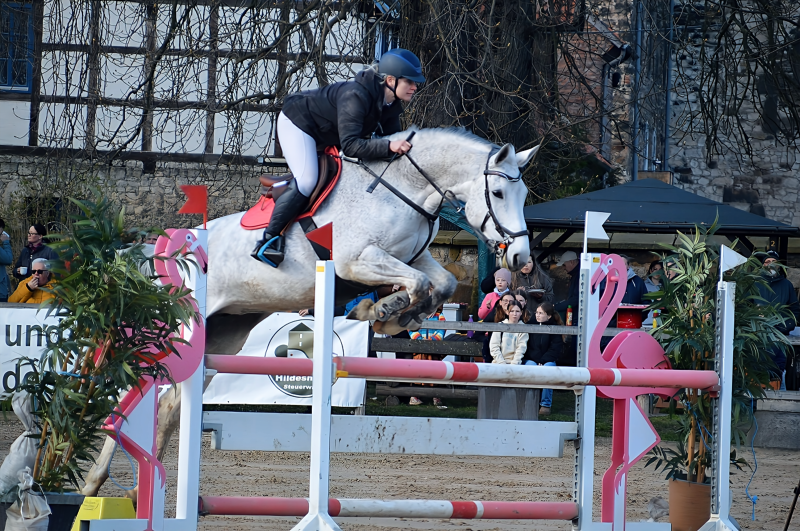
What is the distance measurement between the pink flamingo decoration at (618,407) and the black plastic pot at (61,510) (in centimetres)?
180

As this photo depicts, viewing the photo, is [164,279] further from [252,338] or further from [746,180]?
[746,180]

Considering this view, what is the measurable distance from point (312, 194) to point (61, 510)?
157cm

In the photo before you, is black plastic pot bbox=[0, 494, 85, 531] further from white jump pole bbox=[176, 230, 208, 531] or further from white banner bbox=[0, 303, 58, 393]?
white banner bbox=[0, 303, 58, 393]

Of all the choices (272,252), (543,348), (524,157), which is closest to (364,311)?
(272,252)

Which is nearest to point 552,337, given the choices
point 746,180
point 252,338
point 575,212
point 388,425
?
point 575,212

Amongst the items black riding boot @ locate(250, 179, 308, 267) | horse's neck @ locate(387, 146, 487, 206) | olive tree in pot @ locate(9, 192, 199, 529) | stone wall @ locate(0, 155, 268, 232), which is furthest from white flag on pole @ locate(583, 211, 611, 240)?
stone wall @ locate(0, 155, 268, 232)

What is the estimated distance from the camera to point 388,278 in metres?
3.67

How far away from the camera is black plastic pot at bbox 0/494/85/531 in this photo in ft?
9.25

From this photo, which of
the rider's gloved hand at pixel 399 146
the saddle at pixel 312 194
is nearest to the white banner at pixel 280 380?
the saddle at pixel 312 194

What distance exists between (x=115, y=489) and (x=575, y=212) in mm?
5399

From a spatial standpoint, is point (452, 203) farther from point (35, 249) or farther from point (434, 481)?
point (35, 249)

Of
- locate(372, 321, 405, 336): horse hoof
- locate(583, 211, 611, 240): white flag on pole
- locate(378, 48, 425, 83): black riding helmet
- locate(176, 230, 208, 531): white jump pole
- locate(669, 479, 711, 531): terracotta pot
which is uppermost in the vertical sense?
locate(378, 48, 425, 83): black riding helmet

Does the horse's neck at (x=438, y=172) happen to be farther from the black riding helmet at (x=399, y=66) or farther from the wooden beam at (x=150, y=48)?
the wooden beam at (x=150, y=48)

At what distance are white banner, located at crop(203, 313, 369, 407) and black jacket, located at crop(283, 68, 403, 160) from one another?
10.6 feet
